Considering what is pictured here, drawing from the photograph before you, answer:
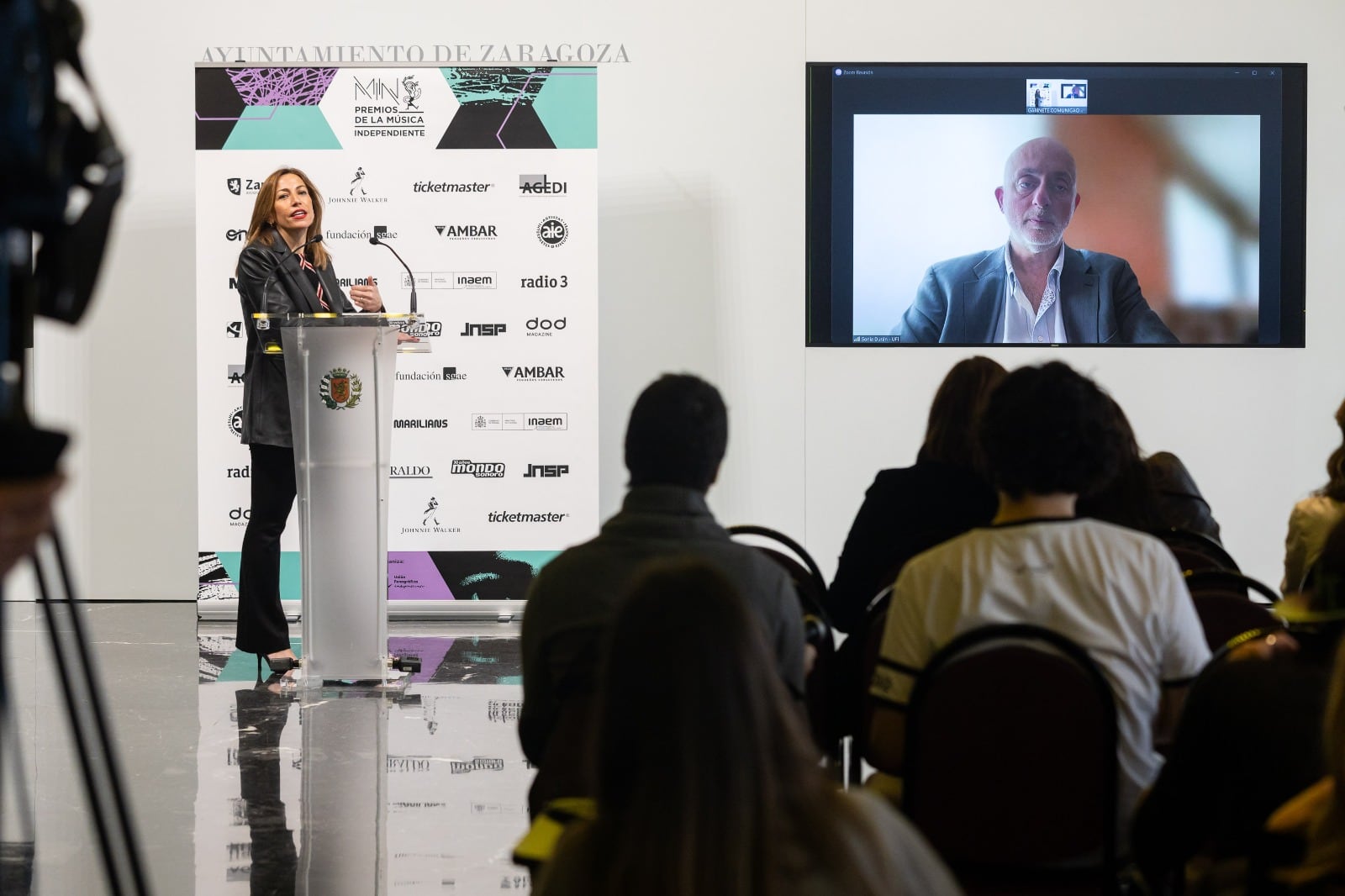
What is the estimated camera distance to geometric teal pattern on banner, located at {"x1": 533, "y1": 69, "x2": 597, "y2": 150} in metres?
6.37

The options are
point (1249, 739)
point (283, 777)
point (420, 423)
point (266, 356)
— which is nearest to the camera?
point (1249, 739)

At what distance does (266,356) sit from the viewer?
4.76 m

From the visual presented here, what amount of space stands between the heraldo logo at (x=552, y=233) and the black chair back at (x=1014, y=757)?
15.7 feet

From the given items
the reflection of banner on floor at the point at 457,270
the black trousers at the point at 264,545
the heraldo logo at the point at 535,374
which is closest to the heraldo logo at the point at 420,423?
the reflection of banner on floor at the point at 457,270

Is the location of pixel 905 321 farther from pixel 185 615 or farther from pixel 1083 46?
pixel 185 615

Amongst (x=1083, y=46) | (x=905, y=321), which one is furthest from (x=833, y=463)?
(x=1083, y=46)

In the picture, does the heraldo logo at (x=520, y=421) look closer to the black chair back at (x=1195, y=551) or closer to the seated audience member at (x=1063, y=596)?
the black chair back at (x=1195, y=551)

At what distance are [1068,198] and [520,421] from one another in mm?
3004

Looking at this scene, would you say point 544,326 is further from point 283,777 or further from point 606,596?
point 606,596

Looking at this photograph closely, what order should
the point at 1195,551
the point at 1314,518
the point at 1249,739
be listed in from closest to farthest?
the point at 1249,739 → the point at 1195,551 → the point at 1314,518

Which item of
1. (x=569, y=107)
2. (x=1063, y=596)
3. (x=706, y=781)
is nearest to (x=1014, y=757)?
(x=1063, y=596)

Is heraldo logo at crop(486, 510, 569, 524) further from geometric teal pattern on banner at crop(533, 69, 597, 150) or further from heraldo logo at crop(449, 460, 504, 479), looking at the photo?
geometric teal pattern on banner at crop(533, 69, 597, 150)

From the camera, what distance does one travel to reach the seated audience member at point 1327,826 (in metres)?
1.23

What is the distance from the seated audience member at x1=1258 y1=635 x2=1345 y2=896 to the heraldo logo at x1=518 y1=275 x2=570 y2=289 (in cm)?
529
